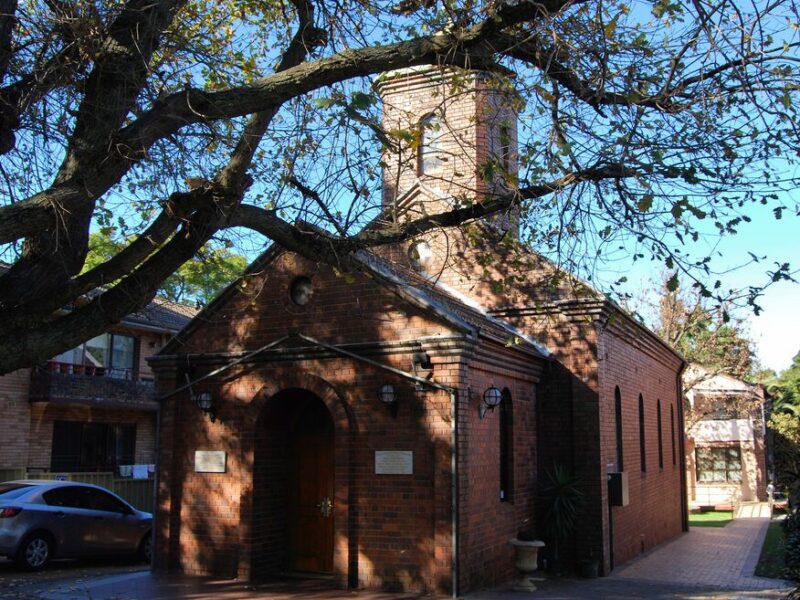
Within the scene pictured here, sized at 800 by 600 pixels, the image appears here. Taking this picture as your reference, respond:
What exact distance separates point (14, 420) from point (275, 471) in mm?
13327

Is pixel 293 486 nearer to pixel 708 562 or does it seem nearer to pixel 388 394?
pixel 388 394

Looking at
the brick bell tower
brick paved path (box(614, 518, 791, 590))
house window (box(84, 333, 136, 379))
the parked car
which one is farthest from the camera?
house window (box(84, 333, 136, 379))

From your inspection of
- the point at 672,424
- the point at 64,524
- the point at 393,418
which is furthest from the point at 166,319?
the point at 393,418

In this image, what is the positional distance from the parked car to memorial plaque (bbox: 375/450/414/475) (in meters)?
6.44

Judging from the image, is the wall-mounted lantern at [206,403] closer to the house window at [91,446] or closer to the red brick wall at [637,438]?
the red brick wall at [637,438]

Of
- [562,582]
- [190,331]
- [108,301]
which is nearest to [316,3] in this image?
[108,301]

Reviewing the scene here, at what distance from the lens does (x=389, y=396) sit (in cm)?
1184

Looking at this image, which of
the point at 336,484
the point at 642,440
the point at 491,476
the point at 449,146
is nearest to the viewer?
the point at 336,484

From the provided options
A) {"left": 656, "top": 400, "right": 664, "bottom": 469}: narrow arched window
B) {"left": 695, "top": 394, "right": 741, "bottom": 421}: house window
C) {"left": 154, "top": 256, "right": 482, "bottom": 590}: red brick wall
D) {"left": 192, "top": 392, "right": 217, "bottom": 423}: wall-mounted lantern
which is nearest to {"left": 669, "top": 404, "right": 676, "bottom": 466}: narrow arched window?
{"left": 656, "top": 400, "right": 664, "bottom": 469}: narrow arched window

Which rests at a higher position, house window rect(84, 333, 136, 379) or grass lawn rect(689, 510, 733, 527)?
house window rect(84, 333, 136, 379)

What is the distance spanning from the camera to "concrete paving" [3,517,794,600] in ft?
37.1

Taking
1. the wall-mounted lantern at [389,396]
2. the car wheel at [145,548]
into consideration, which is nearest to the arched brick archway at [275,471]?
the wall-mounted lantern at [389,396]

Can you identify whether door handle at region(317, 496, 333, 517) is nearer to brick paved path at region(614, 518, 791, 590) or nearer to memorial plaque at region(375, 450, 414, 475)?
memorial plaque at region(375, 450, 414, 475)

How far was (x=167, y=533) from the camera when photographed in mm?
13406
